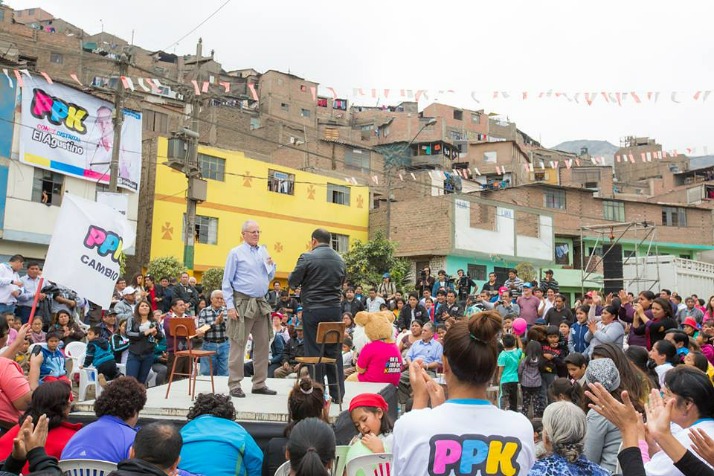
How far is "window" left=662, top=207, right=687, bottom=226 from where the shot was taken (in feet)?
127

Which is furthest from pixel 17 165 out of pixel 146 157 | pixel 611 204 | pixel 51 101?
pixel 611 204

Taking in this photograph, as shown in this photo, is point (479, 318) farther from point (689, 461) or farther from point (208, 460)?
A: point (208, 460)

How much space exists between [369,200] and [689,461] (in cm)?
3120

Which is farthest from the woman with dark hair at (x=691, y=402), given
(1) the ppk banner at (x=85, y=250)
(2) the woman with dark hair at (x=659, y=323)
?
(2) the woman with dark hair at (x=659, y=323)

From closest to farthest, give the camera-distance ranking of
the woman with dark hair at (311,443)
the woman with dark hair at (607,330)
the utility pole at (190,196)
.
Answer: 1. the woman with dark hair at (311,443)
2. the woman with dark hair at (607,330)
3. the utility pole at (190,196)

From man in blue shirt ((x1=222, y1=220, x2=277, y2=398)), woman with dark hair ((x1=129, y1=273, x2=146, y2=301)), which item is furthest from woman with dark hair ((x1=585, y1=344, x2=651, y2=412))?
woman with dark hair ((x1=129, y1=273, x2=146, y2=301))

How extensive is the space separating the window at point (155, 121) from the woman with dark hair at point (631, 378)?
1255 inches

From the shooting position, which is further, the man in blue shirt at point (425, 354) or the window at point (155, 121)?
the window at point (155, 121)

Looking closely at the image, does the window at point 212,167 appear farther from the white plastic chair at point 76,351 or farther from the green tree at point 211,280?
the white plastic chair at point 76,351

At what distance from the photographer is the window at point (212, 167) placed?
26.9m

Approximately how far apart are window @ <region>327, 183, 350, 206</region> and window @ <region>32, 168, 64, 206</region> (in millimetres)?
12779

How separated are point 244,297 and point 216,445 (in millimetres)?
2822

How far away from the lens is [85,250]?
6.75m

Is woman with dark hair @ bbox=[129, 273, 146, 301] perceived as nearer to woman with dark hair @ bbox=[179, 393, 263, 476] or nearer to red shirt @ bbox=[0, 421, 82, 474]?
red shirt @ bbox=[0, 421, 82, 474]
